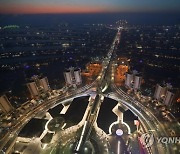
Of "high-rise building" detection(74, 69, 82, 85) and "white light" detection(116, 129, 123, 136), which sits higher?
"high-rise building" detection(74, 69, 82, 85)

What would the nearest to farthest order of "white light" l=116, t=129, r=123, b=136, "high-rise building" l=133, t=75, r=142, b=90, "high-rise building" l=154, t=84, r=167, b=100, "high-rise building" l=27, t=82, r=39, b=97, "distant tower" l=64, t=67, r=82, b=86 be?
"white light" l=116, t=129, r=123, b=136 → "high-rise building" l=154, t=84, r=167, b=100 → "high-rise building" l=27, t=82, r=39, b=97 → "high-rise building" l=133, t=75, r=142, b=90 → "distant tower" l=64, t=67, r=82, b=86

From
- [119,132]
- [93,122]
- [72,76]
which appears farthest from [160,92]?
[72,76]

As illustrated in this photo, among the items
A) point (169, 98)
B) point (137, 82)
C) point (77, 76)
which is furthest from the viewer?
point (77, 76)

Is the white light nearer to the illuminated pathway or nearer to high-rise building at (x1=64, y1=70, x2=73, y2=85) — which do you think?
the illuminated pathway

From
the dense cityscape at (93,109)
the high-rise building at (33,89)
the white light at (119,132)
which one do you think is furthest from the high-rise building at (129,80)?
the high-rise building at (33,89)

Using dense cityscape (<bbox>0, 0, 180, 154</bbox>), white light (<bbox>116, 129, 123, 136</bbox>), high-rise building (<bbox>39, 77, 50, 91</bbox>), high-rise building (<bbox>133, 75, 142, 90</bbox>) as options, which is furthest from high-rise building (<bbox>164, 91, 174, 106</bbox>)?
high-rise building (<bbox>39, 77, 50, 91</bbox>)

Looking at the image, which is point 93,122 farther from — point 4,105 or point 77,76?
point 4,105

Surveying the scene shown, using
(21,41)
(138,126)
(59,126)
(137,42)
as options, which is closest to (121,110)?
(138,126)

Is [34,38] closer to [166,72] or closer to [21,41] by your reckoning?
[21,41]

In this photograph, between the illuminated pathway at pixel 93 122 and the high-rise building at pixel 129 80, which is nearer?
the illuminated pathway at pixel 93 122

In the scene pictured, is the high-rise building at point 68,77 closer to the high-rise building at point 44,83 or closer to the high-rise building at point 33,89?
the high-rise building at point 44,83
